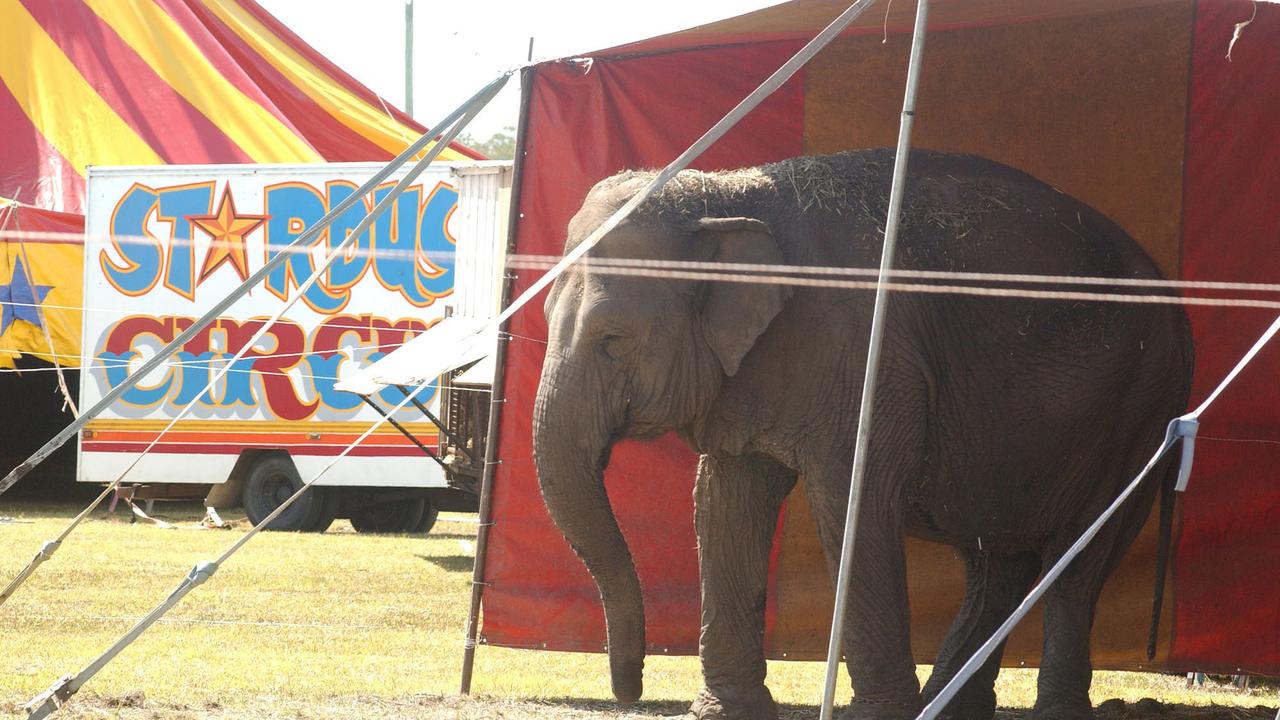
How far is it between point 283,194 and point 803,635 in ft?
28.9

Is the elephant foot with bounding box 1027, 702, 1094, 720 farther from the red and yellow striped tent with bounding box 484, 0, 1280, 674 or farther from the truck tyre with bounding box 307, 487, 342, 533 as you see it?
the truck tyre with bounding box 307, 487, 342, 533

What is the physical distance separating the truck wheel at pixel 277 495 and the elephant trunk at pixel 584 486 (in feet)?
30.7

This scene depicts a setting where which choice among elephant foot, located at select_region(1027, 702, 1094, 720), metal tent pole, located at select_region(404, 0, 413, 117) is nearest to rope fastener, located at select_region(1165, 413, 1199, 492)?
elephant foot, located at select_region(1027, 702, 1094, 720)

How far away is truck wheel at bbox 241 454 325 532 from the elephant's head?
949 centimetres

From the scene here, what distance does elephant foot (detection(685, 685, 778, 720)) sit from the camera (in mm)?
6191

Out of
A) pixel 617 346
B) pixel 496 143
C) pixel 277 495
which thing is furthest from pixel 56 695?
pixel 496 143

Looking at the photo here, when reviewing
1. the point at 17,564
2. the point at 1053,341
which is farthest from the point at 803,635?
the point at 17,564

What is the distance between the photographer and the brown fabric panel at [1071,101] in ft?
22.8

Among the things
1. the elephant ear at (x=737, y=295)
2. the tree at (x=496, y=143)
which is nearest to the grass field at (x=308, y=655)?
the elephant ear at (x=737, y=295)

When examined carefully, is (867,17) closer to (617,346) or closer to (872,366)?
(617,346)

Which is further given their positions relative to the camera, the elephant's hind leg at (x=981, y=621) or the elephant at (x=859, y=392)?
the elephant's hind leg at (x=981, y=621)

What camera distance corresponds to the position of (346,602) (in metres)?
10.5

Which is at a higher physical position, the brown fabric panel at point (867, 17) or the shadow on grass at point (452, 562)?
the brown fabric panel at point (867, 17)

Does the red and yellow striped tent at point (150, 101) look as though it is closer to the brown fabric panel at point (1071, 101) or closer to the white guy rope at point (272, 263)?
the brown fabric panel at point (1071, 101)
